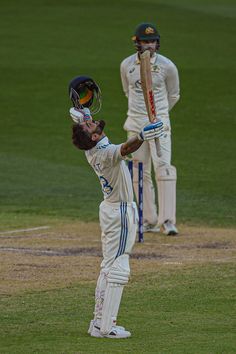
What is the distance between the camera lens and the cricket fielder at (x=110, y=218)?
8.59 m

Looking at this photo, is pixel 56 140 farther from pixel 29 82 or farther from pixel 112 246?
pixel 112 246

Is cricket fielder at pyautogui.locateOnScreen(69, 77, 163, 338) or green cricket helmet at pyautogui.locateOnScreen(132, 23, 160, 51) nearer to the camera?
cricket fielder at pyautogui.locateOnScreen(69, 77, 163, 338)

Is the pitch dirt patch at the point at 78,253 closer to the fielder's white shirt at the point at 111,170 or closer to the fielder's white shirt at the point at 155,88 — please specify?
the fielder's white shirt at the point at 155,88

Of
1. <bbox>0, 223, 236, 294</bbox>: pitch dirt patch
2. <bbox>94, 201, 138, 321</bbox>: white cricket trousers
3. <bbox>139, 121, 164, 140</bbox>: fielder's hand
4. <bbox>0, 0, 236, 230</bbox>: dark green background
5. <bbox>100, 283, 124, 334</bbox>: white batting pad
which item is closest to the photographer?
<bbox>139, 121, 164, 140</bbox>: fielder's hand

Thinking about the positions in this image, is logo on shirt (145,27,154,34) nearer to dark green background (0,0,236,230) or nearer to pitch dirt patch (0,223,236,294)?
pitch dirt patch (0,223,236,294)

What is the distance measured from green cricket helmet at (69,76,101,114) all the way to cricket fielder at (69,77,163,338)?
0.12m

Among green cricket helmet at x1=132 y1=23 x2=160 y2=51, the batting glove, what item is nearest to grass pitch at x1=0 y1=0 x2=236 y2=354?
the batting glove

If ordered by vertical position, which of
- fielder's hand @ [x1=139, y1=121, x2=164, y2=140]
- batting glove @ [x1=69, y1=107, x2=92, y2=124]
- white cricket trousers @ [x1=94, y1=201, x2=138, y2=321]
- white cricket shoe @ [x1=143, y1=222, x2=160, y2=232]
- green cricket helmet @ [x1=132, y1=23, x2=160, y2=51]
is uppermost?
green cricket helmet @ [x1=132, y1=23, x2=160, y2=51]

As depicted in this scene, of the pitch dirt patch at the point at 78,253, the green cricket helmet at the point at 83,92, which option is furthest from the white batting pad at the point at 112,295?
the pitch dirt patch at the point at 78,253

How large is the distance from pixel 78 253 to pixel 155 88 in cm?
235

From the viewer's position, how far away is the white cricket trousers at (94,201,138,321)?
8.73 metres

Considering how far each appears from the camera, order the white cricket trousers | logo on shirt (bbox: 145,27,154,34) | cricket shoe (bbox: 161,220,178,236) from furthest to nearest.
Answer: cricket shoe (bbox: 161,220,178,236), logo on shirt (bbox: 145,27,154,34), the white cricket trousers

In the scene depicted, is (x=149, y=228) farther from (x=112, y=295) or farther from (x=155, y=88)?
(x=112, y=295)

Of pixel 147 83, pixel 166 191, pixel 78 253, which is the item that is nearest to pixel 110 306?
pixel 147 83
